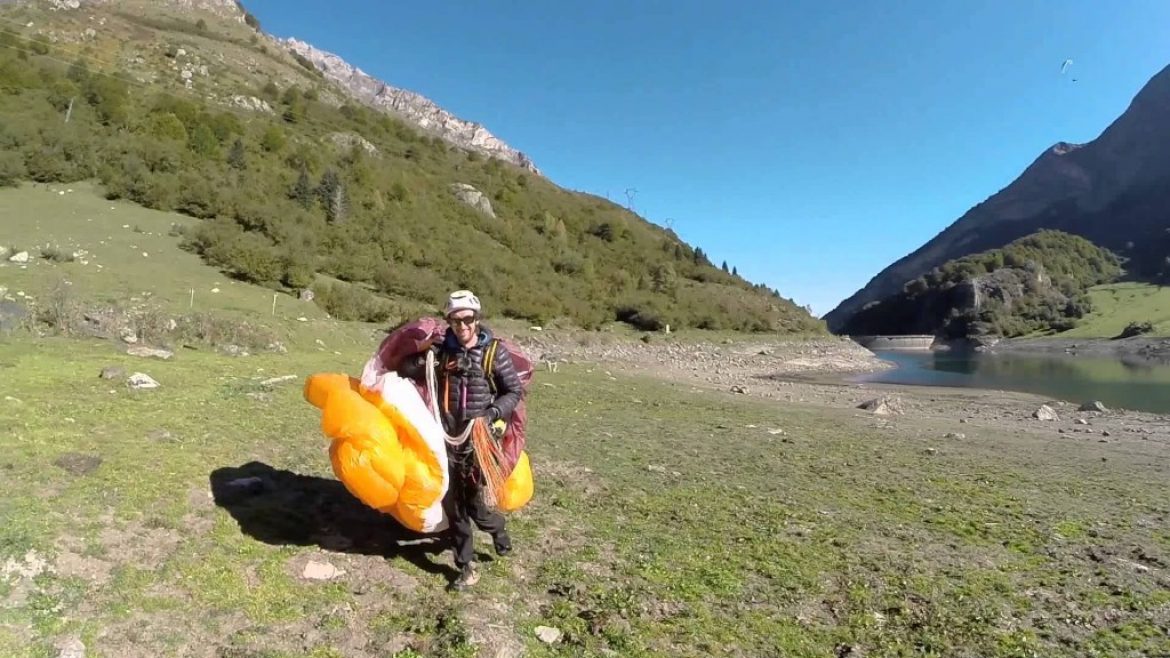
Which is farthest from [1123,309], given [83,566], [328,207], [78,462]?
[83,566]

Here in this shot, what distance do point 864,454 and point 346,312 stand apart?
65.4 feet

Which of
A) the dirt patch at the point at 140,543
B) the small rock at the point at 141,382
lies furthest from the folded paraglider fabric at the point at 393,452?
the small rock at the point at 141,382

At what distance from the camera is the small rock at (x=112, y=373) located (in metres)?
8.95

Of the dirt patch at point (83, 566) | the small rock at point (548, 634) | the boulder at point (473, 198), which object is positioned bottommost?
the small rock at point (548, 634)

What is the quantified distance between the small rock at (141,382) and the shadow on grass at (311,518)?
151 inches

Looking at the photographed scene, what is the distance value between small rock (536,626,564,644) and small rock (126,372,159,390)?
764 cm

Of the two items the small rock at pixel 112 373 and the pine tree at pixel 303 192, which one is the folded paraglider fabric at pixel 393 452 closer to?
the small rock at pixel 112 373

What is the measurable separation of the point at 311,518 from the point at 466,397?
6.60ft

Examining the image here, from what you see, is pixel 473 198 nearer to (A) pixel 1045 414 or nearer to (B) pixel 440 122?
(A) pixel 1045 414

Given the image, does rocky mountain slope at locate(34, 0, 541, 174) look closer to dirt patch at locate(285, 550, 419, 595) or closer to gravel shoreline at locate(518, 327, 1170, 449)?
gravel shoreline at locate(518, 327, 1170, 449)

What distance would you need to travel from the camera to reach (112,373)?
356 inches

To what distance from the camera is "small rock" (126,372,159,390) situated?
8.77m

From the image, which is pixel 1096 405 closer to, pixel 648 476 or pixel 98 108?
pixel 648 476

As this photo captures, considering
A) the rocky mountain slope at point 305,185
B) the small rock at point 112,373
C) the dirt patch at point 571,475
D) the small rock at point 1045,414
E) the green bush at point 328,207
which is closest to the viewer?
the dirt patch at point 571,475
